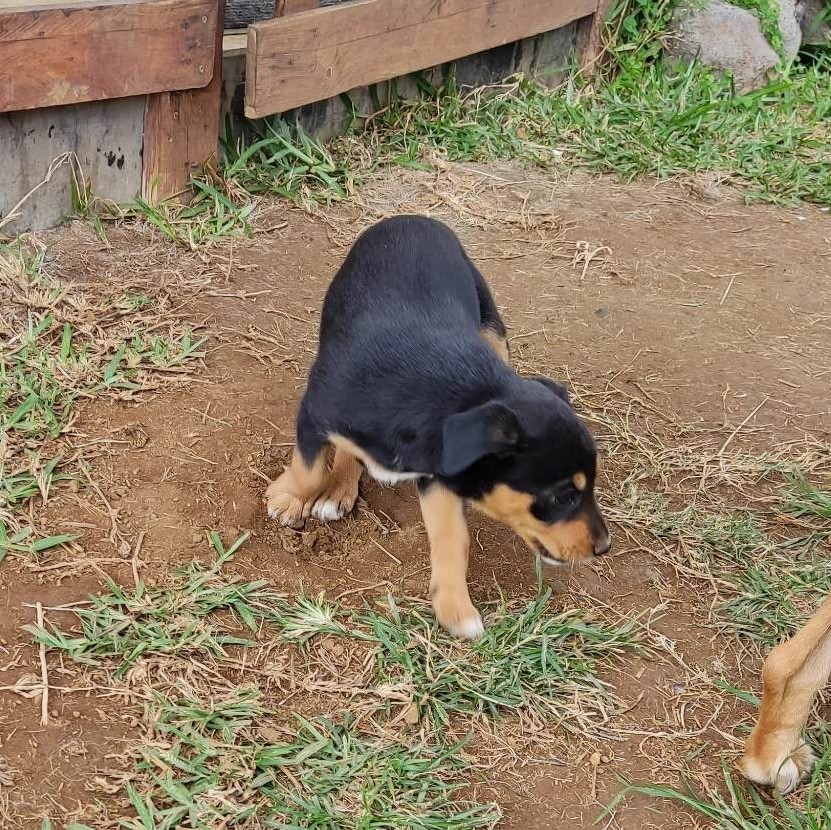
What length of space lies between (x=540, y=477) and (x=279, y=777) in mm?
1180

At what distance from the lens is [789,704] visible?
2945 mm

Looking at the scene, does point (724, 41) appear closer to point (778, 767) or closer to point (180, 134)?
point (180, 134)

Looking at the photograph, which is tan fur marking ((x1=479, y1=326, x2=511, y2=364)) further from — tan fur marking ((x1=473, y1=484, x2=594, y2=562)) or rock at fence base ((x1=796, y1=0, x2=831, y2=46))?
rock at fence base ((x1=796, y1=0, x2=831, y2=46))

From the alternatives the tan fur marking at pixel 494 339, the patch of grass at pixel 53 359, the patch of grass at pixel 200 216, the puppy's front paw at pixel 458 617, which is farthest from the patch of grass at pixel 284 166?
the puppy's front paw at pixel 458 617

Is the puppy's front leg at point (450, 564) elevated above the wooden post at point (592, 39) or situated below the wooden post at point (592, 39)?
below

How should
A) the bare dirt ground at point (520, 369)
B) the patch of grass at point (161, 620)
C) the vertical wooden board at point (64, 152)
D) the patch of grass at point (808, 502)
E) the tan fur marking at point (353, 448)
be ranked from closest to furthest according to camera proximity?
1. the bare dirt ground at point (520, 369)
2. the patch of grass at point (161, 620)
3. the tan fur marking at point (353, 448)
4. the patch of grass at point (808, 502)
5. the vertical wooden board at point (64, 152)

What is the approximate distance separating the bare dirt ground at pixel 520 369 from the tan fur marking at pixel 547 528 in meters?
0.33

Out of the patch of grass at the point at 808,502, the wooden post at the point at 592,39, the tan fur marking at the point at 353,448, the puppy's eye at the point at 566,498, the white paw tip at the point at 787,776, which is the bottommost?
the patch of grass at the point at 808,502

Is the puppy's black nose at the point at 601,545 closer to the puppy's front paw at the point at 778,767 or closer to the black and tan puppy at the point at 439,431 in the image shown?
the black and tan puppy at the point at 439,431

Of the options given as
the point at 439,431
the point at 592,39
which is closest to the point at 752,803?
the point at 439,431

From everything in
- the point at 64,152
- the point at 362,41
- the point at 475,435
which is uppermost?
the point at 362,41

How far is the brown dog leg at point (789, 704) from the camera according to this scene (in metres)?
2.90

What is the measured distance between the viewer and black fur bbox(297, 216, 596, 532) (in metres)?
3.27

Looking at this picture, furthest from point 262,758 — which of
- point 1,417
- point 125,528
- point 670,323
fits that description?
point 670,323
